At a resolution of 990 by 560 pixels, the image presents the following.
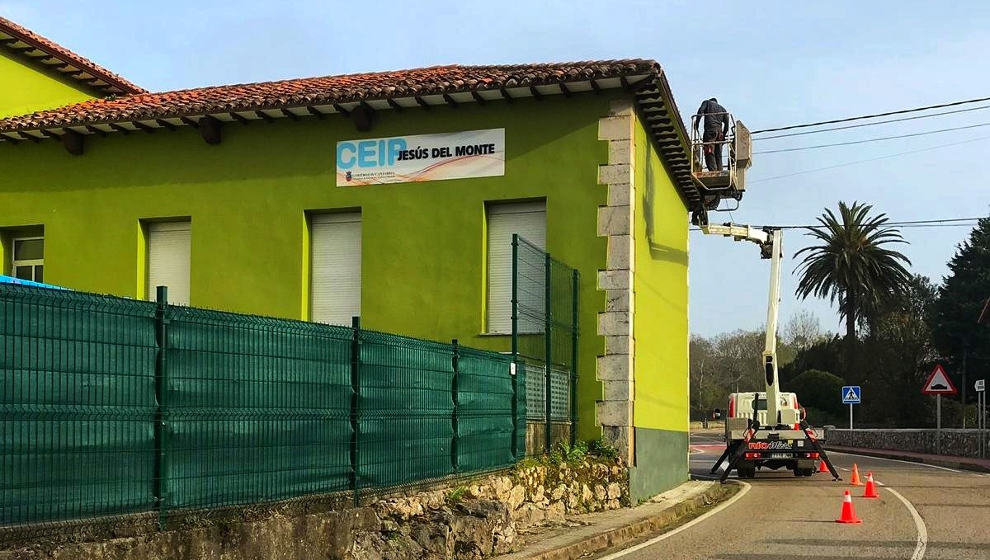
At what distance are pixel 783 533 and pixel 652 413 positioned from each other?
6.08 meters

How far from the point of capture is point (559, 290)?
1572 centimetres

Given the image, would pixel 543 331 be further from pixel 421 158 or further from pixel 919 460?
pixel 919 460

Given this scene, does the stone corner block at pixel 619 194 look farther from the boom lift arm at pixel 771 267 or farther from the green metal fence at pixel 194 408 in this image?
the boom lift arm at pixel 771 267

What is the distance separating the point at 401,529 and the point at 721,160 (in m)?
14.2

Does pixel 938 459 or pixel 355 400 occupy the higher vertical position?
pixel 355 400

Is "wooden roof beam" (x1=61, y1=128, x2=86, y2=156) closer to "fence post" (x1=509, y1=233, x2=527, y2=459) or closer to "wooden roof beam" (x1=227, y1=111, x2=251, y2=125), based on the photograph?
"wooden roof beam" (x1=227, y1=111, x2=251, y2=125)

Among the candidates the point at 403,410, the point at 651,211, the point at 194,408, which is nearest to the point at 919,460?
the point at 651,211

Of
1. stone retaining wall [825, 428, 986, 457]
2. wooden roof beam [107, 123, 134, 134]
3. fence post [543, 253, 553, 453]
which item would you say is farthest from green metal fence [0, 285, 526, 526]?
stone retaining wall [825, 428, 986, 457]

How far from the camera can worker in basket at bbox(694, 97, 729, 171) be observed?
21.7m

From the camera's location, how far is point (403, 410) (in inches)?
433

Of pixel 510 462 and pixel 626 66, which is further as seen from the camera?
pixel 626 66

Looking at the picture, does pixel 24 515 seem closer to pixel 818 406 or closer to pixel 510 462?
pixel 510 462

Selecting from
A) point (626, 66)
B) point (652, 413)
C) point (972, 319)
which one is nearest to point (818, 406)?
point (972, 319)

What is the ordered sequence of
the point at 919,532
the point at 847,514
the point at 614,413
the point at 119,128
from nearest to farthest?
the point at 919,532 < the point at 847,514 < the point at 614,413 < the point at 119,128
